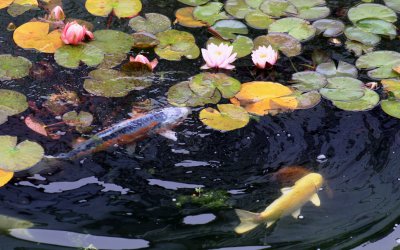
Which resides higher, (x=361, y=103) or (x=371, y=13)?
(x=371, y=13)

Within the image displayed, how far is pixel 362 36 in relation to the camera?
137 inches

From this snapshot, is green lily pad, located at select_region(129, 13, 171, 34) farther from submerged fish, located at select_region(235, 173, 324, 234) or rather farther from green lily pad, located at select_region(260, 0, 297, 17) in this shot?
submerged fish, located at select_region(235, 173, 324, 234)

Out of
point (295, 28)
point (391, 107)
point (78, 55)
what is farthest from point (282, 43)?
point (78, 55)

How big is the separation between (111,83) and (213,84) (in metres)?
0.49

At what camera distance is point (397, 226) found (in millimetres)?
2553

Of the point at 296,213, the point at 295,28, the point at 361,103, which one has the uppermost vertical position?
the point at 295,28

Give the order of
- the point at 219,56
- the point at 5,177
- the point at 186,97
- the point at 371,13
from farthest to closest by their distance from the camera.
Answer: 1. the point at 371,13
2. the point at 219,56
3. the point at 186,97
4. the point at 5,177

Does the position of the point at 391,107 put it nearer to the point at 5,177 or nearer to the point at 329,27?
the point at 329,27

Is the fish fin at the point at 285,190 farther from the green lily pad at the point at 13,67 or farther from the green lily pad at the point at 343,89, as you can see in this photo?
the green lily pad at the point at 13,67

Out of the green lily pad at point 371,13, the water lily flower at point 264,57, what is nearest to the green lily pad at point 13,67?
the water lily flower at point 264,57

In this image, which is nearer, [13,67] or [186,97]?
[186,97]

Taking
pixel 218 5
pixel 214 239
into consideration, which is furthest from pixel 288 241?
pixel 218 5

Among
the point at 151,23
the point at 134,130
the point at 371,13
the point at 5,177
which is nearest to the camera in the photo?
the point at 5,177

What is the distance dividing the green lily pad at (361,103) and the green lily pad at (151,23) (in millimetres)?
1025
